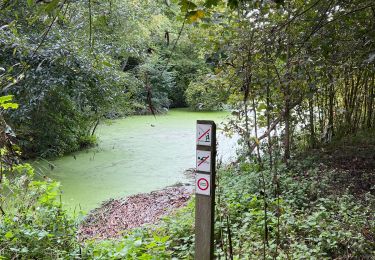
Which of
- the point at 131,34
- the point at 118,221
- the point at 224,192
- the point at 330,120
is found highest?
the point at 131,34

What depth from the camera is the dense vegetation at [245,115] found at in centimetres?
203

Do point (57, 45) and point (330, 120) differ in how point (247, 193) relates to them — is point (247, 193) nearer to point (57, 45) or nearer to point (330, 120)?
point (330, 120)

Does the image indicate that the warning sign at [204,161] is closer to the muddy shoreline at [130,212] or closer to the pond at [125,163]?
the pond at [125,163]

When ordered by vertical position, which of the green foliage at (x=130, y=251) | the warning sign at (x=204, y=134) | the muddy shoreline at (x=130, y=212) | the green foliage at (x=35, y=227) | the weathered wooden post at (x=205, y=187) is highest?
the warning sign at (x=204, y=134)

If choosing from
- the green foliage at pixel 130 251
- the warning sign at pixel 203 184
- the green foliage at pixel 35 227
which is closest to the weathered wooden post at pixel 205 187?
the warning sign at pixel 203 184

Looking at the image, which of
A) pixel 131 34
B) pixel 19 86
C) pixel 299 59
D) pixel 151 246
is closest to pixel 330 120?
pixel 299 59

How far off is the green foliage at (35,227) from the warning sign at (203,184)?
3.03 feet

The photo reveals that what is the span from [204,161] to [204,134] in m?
0.11

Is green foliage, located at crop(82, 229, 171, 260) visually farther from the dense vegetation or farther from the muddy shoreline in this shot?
the muddy shoreline

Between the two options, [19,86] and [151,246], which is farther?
[19,86]

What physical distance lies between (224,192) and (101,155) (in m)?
4.01

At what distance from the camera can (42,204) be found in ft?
8.13

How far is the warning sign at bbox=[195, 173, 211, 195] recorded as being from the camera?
4.90 ft

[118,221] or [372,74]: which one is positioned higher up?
[372,74]
